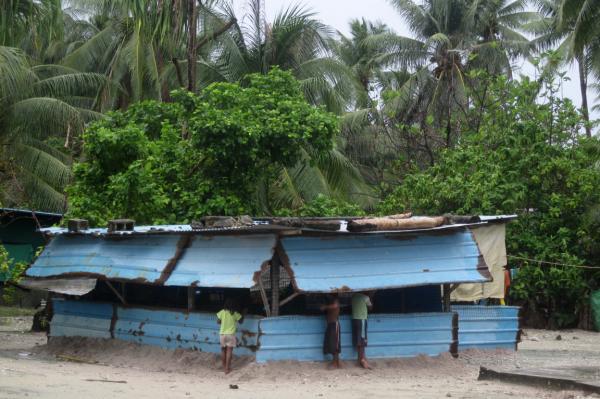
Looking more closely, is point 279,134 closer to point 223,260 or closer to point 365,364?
point 223,260

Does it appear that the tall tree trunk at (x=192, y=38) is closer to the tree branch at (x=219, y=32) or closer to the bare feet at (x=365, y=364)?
the tree branch at (x=219, y=32)

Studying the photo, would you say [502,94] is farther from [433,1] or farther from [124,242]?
[124,242]

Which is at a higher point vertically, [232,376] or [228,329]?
[228,329]

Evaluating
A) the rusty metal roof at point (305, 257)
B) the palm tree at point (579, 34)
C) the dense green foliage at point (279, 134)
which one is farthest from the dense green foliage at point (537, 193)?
the rusty metal roof at point (305, 257)

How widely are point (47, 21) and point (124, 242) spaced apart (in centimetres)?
548

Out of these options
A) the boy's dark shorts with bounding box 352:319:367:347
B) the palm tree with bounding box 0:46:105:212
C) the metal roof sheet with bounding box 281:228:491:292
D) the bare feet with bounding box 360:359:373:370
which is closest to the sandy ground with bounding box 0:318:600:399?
the bare feet with bounding box 360:359:373:370

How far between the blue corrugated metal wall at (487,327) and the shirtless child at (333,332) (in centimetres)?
235

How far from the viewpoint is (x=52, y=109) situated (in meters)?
21.7

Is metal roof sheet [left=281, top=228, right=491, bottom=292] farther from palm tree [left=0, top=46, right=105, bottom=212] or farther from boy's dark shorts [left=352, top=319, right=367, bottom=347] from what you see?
palm tree [left=0, top=46, right=105, bottom=212]

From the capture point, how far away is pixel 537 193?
65.2 ft

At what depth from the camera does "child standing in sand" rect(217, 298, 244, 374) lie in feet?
37.9

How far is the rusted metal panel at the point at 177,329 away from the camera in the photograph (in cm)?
1165

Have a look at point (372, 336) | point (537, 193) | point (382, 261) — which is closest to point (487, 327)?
point (372, 336)

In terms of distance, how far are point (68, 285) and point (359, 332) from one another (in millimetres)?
5051
